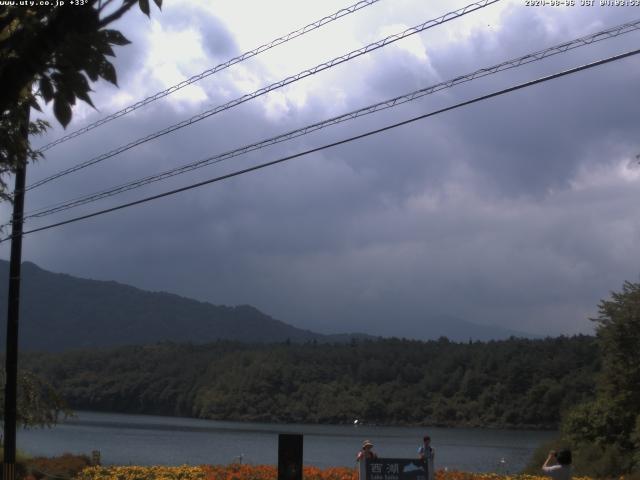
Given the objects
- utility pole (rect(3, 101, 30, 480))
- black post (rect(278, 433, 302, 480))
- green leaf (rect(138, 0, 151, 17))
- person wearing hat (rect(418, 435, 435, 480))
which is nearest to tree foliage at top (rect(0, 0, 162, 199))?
green leaf (rect(138, 0, 151, 17))

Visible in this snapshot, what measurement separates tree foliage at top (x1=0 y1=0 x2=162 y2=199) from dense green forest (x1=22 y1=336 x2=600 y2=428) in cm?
5519

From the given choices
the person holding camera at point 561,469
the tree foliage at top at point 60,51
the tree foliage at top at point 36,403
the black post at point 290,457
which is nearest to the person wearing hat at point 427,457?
the black post at point 290,457

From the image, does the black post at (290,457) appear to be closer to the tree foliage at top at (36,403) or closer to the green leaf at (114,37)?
the green leaf at (114,37)

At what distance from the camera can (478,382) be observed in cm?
7362

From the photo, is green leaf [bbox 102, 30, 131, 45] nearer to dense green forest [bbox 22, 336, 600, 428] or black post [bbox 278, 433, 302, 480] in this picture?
black post [bbox 278, 433, 302, 480]

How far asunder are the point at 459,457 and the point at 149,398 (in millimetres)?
66633

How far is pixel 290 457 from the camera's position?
1407 centimetres

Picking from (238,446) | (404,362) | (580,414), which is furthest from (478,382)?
(580,414)

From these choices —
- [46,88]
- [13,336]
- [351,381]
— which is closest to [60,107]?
[46,88]

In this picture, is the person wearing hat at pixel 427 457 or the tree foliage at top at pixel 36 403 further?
the tree foliage at top at pixel 36 403

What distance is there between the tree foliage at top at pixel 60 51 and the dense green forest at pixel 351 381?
55190mm

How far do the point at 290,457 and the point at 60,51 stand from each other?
31.1ft

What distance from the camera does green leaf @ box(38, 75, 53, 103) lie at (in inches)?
235

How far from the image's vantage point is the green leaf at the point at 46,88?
5973 millimetres
